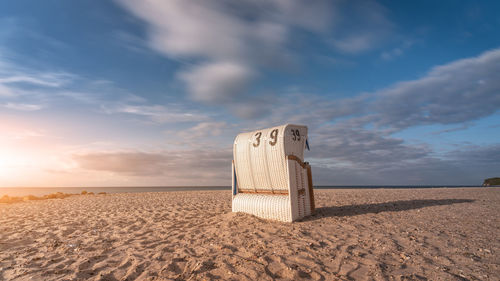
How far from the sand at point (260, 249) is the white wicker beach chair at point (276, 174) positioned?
651 millimetres

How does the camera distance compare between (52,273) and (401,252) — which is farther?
(401,252)

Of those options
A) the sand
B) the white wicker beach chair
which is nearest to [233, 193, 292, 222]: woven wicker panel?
the white wicker beach chair

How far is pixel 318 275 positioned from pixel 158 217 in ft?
28.0

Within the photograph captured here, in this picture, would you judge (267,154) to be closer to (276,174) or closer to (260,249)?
(276,174)

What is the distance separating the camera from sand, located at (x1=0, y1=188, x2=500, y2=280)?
5.20 meters

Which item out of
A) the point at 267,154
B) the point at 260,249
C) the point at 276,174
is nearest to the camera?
the point at 260,249

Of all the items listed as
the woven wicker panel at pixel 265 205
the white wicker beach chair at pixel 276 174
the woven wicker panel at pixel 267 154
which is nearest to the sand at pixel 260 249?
the woven wicker panel at pixel 265 205

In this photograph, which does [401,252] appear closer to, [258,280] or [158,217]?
[258,280]

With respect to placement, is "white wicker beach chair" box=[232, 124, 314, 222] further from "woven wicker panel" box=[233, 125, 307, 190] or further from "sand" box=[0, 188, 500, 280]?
"sand" box=[0, 188, 500, 280]

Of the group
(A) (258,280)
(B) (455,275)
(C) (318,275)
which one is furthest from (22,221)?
(B) (455,275)

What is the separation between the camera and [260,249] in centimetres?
634

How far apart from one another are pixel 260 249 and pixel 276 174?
3.95m

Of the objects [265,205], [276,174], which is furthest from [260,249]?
[276,174]

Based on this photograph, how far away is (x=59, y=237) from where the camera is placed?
842 cm
